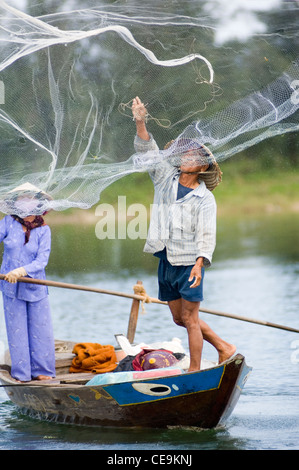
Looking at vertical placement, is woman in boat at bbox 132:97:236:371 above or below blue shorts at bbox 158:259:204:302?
above

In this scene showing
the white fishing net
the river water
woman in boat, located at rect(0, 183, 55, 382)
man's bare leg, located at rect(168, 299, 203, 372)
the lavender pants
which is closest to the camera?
the white fishing net

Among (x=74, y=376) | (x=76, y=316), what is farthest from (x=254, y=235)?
(x=74, y=376)

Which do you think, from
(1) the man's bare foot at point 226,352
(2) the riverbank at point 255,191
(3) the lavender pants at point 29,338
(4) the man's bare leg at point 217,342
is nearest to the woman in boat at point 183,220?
(4) the man's bare leg at point 217,342

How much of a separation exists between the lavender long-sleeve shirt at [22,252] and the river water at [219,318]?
100cm

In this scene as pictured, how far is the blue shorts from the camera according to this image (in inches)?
242

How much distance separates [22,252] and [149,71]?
65.1 inches

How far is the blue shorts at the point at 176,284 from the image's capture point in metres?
6.14

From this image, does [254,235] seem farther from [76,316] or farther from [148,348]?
[148,348]

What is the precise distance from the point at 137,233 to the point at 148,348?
838 millimetres

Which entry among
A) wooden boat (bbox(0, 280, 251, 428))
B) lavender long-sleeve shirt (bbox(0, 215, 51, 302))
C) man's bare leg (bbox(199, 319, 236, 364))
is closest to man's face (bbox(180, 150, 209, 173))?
man's bare leg (bbox(199, 319, 236, 364))

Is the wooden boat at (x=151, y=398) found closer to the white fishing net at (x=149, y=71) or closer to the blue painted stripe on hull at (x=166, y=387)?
the blue painted stripe on hull at (x=166, y=387)

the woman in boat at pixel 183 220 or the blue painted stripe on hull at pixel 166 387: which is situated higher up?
the woman in boat at pixel 183 220

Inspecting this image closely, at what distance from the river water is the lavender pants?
41 centimetres
